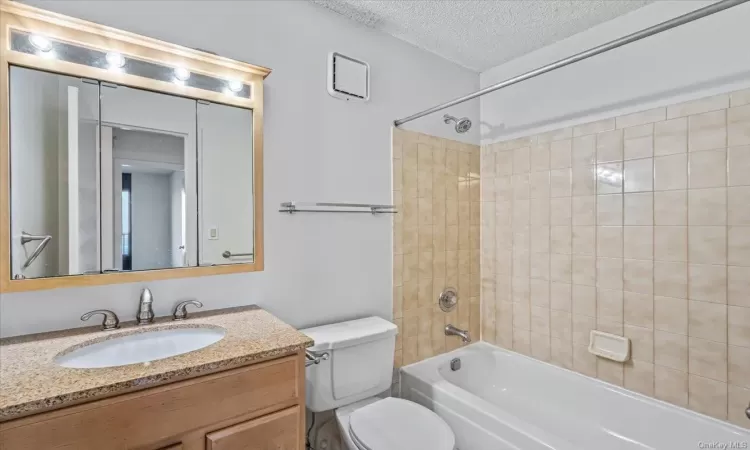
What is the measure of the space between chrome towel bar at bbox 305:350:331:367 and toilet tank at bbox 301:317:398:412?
0.05 ft

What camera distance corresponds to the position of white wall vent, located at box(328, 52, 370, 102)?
1866 millimetres

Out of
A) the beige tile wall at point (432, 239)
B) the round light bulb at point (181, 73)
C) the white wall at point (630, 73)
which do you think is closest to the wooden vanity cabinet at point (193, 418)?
the beige tile wall at point (432, 239)

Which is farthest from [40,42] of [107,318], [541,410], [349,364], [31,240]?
[541,410]

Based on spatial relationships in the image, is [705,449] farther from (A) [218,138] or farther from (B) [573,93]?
(A) [218,138]

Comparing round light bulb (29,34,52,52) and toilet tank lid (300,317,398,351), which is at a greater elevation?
round light bulb (29,34,52,52)

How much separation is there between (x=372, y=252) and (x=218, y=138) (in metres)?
0.99

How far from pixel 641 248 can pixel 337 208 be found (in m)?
1.60

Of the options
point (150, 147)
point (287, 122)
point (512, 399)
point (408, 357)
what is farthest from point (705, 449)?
point (150, 147)

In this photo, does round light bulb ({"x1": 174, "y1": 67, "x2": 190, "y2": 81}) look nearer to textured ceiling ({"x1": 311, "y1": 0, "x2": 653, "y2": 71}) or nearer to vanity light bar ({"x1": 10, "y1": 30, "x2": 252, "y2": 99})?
vanity light bar ({"x1": 10, "y1": 30, "x2": 252, "y2": 99})

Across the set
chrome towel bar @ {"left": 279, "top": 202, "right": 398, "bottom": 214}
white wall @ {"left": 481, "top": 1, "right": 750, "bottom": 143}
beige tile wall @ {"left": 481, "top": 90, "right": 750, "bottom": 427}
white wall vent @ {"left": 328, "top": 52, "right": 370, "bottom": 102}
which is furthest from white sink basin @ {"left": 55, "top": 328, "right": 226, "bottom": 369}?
white wall @ {"left": 481, "top": 1, "right": 750, "bottom": 143}

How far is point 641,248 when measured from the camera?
1.86 metres

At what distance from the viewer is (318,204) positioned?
1769mm

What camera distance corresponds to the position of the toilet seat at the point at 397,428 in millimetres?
1416

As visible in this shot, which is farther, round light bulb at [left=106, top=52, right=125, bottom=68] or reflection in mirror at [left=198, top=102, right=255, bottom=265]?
reflection in mirror at [left=198, top=102, right=255, bottom=265]
